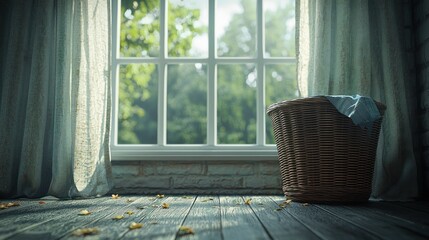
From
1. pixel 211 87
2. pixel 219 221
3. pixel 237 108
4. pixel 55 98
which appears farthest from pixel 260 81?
pixel 237 108

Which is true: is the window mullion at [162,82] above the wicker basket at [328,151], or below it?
above

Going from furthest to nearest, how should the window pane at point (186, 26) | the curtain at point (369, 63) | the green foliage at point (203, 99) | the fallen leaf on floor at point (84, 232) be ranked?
the green foliage at point (203, 99) < the window pane at point (186, 26) < the curtain at point (369, 63) < the fallen leaf on floor at point (84, 232)

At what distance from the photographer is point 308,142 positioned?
2.44m

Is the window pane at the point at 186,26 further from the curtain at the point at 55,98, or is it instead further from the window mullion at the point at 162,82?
the curtain at the point at 55,98

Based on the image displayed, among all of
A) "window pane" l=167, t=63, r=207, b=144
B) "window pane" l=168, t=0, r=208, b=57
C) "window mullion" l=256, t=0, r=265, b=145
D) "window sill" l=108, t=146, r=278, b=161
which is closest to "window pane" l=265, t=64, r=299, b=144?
"window pane" l=167, t=63, r=207, b=144

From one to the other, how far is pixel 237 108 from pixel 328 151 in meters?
7.56

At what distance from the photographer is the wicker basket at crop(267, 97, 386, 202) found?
240cm

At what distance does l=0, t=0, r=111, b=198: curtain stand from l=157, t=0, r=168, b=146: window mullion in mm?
352

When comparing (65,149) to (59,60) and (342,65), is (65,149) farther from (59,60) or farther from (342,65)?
(342,65)

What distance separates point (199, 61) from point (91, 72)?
72cm

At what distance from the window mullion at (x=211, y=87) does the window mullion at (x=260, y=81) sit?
284mm

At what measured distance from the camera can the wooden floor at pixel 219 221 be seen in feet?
4.82

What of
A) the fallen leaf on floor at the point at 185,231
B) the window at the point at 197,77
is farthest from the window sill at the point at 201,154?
the fallen leaf on floor at the point at 185,231

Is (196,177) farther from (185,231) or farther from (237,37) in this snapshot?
(237,37)
